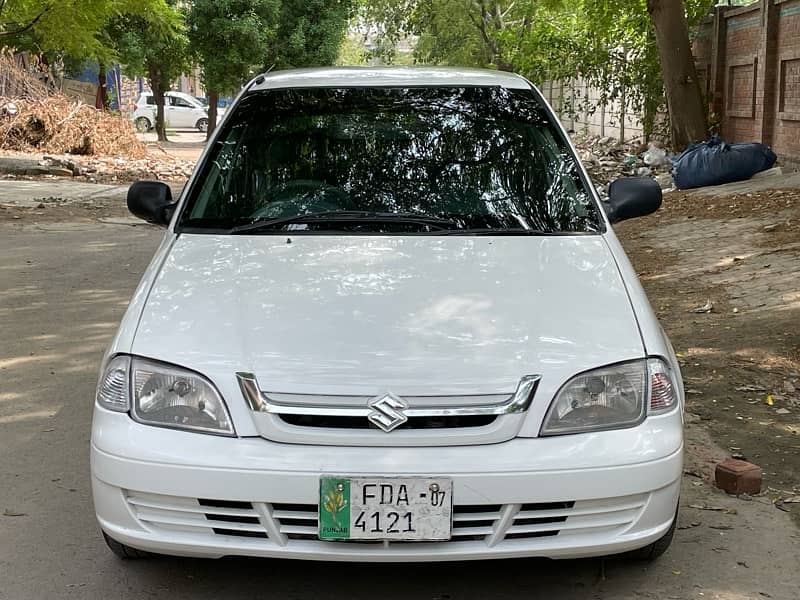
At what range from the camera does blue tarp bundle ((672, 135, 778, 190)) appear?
50.1 ft

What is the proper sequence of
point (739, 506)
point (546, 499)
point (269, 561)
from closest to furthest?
point (546, 499), point (269, 561), point (739, 506)

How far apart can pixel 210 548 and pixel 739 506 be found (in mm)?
2144

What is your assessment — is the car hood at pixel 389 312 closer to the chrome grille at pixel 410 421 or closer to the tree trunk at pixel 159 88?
the chrome grille at pixel 410 421

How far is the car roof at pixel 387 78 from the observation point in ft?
15.0

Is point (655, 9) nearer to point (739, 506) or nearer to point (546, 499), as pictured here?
point (739, 506)

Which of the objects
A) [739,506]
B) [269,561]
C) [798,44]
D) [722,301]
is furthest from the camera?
[798,44]

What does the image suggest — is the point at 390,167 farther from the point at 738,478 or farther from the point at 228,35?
the point at 228,35

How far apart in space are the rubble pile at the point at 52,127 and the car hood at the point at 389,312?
727 inches

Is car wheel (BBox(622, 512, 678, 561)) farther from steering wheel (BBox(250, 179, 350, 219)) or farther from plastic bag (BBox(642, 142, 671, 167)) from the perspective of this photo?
plastic bag (BBox(642, 142, 671, 167))

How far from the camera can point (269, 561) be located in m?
3.55

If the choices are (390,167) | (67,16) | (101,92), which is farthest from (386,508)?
(101,92)

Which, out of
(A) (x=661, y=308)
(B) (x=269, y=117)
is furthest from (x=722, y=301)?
(B) (x=269, y=117)

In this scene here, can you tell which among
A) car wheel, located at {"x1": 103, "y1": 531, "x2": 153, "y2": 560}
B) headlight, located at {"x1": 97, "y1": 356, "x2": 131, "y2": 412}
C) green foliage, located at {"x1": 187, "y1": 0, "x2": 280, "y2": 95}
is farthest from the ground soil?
green foliage, located at {"x1": 187, "y1": 0, "x2": 280, "y2": 95}

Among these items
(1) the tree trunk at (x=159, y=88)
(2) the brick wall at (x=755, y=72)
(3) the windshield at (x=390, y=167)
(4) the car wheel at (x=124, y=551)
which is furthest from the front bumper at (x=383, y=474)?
(1) the tree trunk at (x=159, y=88)
